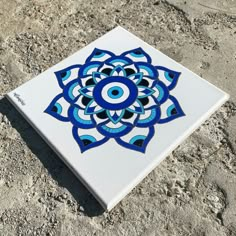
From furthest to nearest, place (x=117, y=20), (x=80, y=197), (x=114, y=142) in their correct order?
(x=117, y=20), (x=114, y=142), (x=80, y=197)

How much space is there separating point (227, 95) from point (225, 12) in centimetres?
74

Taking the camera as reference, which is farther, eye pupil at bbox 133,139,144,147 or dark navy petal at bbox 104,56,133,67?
dark navy petal at bbox 104,56,133,67

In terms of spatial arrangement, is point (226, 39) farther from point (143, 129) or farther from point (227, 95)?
point (143, 129)

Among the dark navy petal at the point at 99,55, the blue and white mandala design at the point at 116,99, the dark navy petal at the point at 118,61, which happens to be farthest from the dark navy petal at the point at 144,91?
the dark navy petal at the point at 99,55

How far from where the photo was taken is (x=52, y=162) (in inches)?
75.7

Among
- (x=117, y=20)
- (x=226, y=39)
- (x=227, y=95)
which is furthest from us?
(x=117, y=20)

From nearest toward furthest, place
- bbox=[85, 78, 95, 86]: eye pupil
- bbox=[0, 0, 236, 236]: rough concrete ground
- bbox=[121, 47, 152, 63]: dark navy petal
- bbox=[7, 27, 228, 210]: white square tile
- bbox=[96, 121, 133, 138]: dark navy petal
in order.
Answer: bbox=[0, 0, 236, 236]: rough concrete ground < bbox=[7, 27, 228, 210]: white square tile < bbox=[96, 121, 133, 138]: dark navy petal < bbox=[85, 78, 95, 86]: eye pupil < bbox=[121, 47, 152, 63]: dark navy petal

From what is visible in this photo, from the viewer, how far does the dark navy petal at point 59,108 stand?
6.68ft

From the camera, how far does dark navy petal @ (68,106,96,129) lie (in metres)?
1.99

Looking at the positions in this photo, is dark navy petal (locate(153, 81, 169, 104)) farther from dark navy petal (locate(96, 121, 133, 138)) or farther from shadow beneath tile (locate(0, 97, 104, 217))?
shadow beneath tile (locate(0, 97, 104, 217))

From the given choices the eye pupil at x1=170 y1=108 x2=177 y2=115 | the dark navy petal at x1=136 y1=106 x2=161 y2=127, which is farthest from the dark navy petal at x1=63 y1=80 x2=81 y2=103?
the eye pupil at x1=170 y1=108 x2=177 y2=115

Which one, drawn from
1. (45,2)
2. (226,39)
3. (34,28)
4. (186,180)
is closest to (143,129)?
(186,180)

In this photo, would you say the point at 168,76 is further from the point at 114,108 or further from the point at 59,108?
the point at 59,108

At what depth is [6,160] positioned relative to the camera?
195cm
